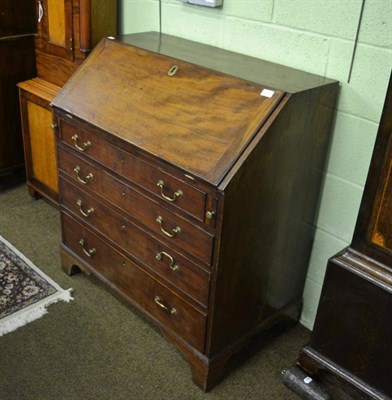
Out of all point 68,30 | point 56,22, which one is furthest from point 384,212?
point 56,22

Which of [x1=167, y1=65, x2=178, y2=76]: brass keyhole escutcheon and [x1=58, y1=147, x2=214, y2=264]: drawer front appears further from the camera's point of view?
[x1=167, y1=65, x2=178, y2=76]: brass keyhole escutcheon

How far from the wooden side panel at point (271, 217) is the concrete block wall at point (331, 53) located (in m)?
0.06

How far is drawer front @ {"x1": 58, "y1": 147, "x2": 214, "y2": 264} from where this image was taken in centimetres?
166

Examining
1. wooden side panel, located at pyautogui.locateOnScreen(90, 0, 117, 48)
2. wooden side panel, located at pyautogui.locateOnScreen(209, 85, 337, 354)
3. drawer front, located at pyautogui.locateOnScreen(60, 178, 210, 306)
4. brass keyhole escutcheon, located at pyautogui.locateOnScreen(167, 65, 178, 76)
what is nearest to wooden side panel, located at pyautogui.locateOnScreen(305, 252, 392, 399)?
wooden side panel, located at pyautogui.locateOnScreen(209, 85, 337, 354)

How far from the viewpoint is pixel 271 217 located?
5.71 feet

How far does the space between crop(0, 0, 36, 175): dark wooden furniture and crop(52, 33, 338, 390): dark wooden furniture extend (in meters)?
0.86

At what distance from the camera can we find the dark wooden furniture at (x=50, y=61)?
232 cm

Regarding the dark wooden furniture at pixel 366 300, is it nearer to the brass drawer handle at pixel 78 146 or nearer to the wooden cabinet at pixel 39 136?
the brass drawer handle at pixel 78 146

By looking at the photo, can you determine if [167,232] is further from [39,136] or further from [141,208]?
[39,136]

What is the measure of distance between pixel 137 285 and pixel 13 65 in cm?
148

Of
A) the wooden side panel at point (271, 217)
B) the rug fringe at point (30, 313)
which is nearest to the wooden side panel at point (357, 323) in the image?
the wooden side panel at point (271, 217)

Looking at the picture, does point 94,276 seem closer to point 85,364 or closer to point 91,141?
point 85,364

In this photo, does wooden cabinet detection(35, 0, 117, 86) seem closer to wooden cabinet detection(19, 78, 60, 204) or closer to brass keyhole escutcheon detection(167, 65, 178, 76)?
wooden cabinet detection(19, 78, 60, 204)

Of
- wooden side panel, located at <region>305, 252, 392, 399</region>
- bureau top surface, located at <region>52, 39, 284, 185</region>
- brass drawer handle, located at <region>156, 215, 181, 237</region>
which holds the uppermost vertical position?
bureau top surface, located at <region>52, 39, 284, 185</region>
